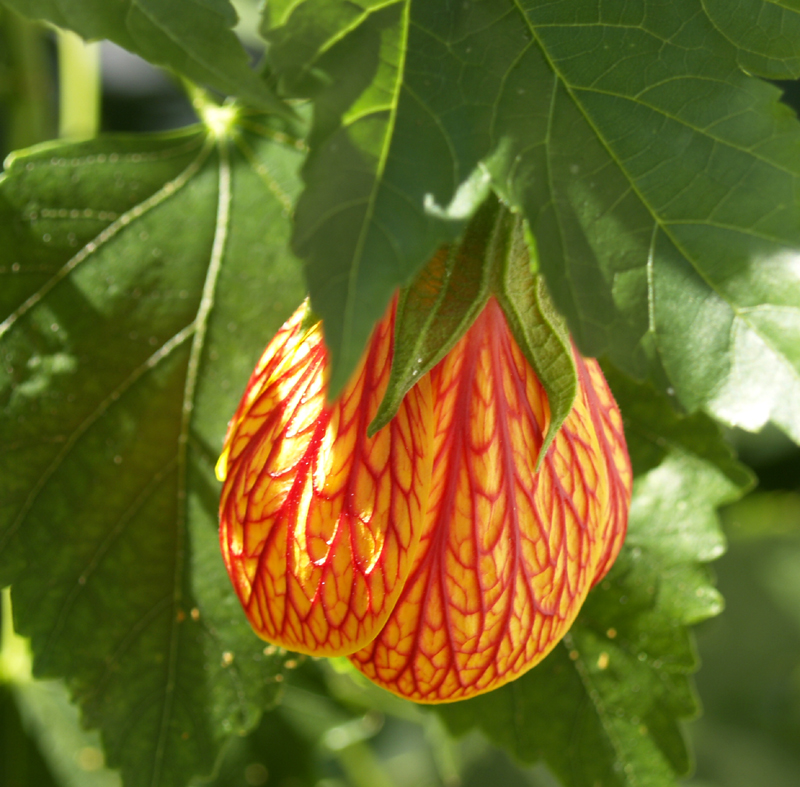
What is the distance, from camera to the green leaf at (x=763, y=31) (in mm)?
450

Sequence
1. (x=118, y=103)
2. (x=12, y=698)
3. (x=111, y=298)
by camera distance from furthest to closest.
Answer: (x=118, y=103)
(x=12, y=698)
(x=111, y=298)

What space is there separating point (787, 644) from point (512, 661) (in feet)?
4.20

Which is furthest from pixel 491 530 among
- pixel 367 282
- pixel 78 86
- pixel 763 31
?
pixel 78 86

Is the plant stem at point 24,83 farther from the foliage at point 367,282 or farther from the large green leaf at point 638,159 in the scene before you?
Answer: the large green leaf at point 638,159

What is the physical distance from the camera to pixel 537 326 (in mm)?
443

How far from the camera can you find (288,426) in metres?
0.45

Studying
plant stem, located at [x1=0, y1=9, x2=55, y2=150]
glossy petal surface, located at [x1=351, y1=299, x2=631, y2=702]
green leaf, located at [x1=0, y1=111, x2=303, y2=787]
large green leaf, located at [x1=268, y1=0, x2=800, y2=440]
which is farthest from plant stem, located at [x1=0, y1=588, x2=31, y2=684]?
large green leaf, located at [x1=268, y1=0, x2=800, y2=440]

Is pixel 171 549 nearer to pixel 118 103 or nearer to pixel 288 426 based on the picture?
pixel 288 426

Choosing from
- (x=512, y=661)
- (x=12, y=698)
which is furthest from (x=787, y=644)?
(x=512, y=661)

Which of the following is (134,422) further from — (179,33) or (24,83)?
(24,83)

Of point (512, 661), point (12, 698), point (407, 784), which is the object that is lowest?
point (407, 784)

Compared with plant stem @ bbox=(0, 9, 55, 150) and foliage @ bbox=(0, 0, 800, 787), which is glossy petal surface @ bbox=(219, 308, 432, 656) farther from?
plant stem @ bbox=(0, 9, 55, 150)

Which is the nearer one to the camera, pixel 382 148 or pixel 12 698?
pixel 382 148


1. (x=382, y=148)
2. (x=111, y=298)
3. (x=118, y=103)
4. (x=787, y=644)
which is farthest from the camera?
(x=787, y=644)
